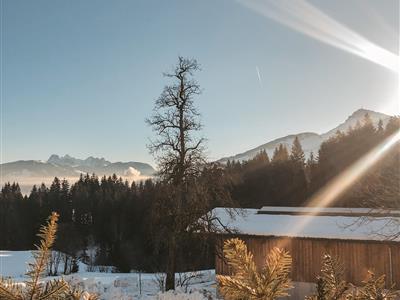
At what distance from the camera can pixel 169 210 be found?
1886cm

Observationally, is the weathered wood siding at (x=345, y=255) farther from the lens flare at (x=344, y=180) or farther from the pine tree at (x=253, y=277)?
the lens flare at (x=344, y=180)

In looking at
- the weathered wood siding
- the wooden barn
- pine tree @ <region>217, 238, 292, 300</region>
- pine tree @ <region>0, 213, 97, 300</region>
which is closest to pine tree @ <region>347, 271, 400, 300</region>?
pine tree @ <region>217, 238, 292, 300</region>

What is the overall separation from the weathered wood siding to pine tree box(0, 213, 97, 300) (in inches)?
635

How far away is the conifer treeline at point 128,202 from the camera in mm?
50438

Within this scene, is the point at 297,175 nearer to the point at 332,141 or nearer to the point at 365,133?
the point at 332,141

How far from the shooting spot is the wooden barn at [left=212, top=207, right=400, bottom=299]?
1730 centimetres

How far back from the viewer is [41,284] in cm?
174

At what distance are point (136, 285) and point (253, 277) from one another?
24.4 m

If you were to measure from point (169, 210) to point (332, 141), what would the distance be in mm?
41844

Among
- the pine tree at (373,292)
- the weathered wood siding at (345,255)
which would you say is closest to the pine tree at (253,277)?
the pine tree at (373,292)

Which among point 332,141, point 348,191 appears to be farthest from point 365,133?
point 348,191

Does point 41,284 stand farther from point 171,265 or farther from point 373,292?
point 171,265

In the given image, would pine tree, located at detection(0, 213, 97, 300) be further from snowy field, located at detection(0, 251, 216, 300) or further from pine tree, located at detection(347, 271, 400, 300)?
pine tree, located at detection(347, 271, 400, 300)

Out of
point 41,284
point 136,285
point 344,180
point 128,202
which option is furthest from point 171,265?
point 128,202
